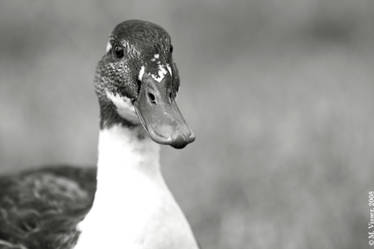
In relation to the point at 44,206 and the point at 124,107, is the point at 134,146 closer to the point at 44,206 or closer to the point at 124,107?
the point at 124,107

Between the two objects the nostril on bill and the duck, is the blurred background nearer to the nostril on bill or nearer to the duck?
the duck

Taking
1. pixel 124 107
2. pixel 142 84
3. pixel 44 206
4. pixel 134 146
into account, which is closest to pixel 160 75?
Answer: pixel 142 84

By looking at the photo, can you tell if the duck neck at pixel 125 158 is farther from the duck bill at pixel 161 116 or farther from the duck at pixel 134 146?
the duck bill at pixel 161 116

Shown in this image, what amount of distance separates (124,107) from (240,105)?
3315 mm

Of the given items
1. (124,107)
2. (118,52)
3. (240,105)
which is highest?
(240,105)

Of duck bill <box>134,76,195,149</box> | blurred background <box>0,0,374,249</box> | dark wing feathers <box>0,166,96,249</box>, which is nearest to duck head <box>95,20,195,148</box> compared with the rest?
duck bill <box>134,76,195,149</box>

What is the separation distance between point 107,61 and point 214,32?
14.7ft

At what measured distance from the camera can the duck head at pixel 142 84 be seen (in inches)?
115

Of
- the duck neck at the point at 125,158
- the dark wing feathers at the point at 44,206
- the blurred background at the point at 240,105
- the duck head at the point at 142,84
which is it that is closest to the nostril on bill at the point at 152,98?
the duck head at the point at 142,84

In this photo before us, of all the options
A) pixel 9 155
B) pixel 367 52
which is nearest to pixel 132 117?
pixel 9 155

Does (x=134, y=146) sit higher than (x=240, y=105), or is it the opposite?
(x=240, y=105)

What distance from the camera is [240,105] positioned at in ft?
20.9

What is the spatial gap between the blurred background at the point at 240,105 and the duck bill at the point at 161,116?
1847 millimetres

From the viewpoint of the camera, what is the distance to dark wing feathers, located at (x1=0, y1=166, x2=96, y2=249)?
11.6 ft
